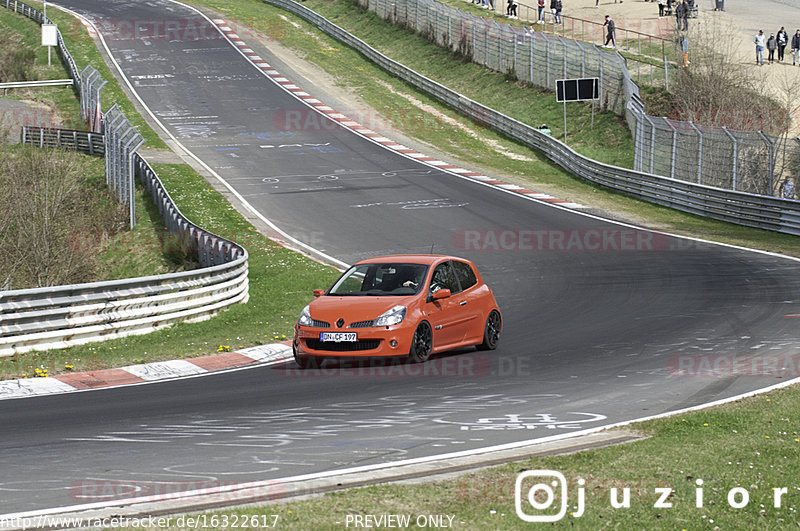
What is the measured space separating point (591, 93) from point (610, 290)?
812 inches

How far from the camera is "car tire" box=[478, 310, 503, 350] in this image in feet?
48.5

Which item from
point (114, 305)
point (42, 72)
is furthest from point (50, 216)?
point (42, 72)

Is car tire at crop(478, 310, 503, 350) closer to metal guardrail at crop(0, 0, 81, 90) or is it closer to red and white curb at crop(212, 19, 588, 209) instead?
red and white curb at crop(212, 19, 588, 209)

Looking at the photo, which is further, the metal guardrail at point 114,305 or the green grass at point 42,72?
the green grass at point 42,72

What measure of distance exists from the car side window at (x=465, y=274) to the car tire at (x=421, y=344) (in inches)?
52.1

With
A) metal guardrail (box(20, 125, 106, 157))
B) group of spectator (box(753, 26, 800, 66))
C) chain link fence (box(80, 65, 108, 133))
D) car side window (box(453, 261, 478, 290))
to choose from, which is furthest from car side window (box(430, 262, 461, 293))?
group of spectator (box(753, 26, 800, 66))

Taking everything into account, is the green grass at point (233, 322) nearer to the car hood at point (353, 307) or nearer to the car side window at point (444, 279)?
the car hood at point (353, 307)

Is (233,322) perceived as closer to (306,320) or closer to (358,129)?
(306,320)

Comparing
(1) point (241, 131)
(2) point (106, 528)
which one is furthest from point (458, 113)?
(2) point (106, 528)

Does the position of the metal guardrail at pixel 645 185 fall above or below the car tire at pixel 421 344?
below

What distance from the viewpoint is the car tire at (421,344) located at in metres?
13.5

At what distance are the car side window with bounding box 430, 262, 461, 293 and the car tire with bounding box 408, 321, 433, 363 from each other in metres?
0.81

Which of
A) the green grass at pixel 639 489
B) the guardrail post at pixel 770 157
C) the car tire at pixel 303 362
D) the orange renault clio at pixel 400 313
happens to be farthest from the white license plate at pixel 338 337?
the guardrail post at pixel 770 157

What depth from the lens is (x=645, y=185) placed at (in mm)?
33406
